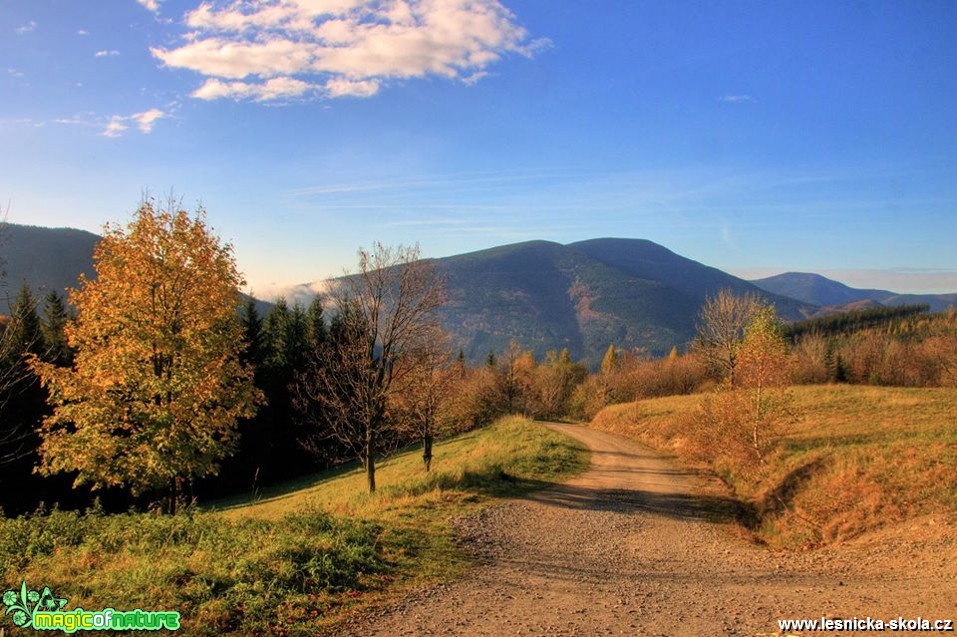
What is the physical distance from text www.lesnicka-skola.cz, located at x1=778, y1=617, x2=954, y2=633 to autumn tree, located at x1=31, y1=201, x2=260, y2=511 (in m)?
15.6

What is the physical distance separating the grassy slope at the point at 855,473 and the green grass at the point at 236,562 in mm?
11227

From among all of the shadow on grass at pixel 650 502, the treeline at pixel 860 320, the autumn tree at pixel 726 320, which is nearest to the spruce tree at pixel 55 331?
the shadow on grass at pixel 650 502

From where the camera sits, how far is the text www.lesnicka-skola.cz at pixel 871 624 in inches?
315

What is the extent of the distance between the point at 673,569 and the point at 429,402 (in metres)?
16.5

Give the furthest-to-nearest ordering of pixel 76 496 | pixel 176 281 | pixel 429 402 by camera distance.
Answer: pixel 76 496, pixel 429 402, pixel 176 281

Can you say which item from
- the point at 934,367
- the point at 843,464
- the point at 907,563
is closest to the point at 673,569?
the point at 907,563

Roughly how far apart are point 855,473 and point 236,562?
18650 millimetres

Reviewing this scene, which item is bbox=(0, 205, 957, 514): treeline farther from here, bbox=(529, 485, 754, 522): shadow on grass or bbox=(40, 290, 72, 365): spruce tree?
bbox=(529, 485, 754, 522): shadow on grass

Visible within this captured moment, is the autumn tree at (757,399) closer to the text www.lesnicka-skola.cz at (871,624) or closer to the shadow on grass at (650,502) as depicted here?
the shadow on grass at (650,502)

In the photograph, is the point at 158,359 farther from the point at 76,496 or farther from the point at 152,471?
the point at 76,496

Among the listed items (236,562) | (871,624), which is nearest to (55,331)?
(236,562)

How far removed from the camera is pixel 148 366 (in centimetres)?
Answer: 1627

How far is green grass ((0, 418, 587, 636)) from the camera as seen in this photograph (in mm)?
7918

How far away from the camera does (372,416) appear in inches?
806
